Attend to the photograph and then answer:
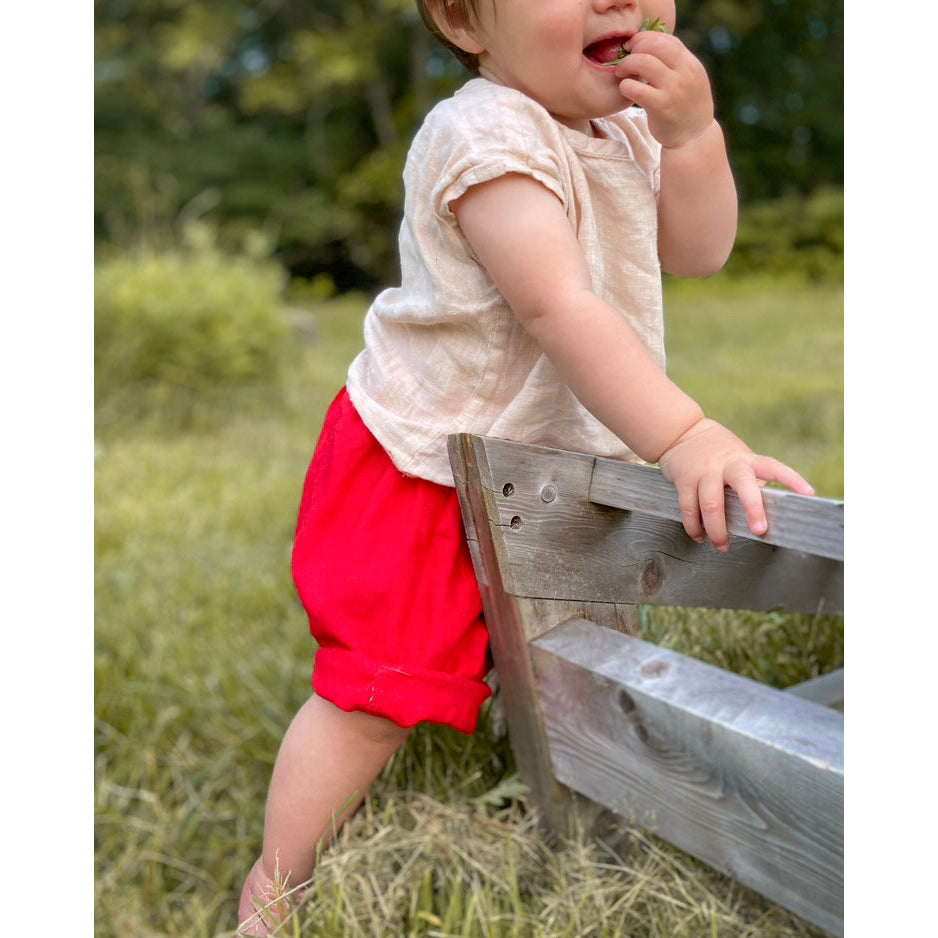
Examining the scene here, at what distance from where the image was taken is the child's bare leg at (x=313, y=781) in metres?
1.44

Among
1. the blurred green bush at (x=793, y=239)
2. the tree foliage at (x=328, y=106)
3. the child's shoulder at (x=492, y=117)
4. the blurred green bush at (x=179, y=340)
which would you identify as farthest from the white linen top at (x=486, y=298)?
the tree foliage at (x=328, y=106)

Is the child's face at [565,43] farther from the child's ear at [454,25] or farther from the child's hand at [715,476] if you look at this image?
the child's hand at [715,476]

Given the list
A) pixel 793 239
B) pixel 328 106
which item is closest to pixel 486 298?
pixel 793 239

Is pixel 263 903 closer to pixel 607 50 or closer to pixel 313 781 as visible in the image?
pixel 313 781

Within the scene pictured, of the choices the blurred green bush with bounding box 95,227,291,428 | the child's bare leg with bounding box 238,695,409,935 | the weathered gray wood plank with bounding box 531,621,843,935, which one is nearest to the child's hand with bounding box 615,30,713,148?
the weathered gray wood plank with bounding box 531,621,843,935

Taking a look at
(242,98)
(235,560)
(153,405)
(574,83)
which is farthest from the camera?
(242,98)

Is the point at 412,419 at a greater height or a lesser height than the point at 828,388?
greater

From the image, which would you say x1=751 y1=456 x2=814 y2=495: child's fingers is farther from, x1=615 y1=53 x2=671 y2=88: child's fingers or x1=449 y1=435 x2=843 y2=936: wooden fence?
x1=615 y1=53 x2=671 y2=88: child's fingers

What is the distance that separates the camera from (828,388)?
209 inches

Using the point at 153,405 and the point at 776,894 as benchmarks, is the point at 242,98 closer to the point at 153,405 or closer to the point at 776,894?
the point at 153,405

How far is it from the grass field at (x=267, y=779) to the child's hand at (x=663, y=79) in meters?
0.88

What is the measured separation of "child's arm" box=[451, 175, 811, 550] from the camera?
115cm
